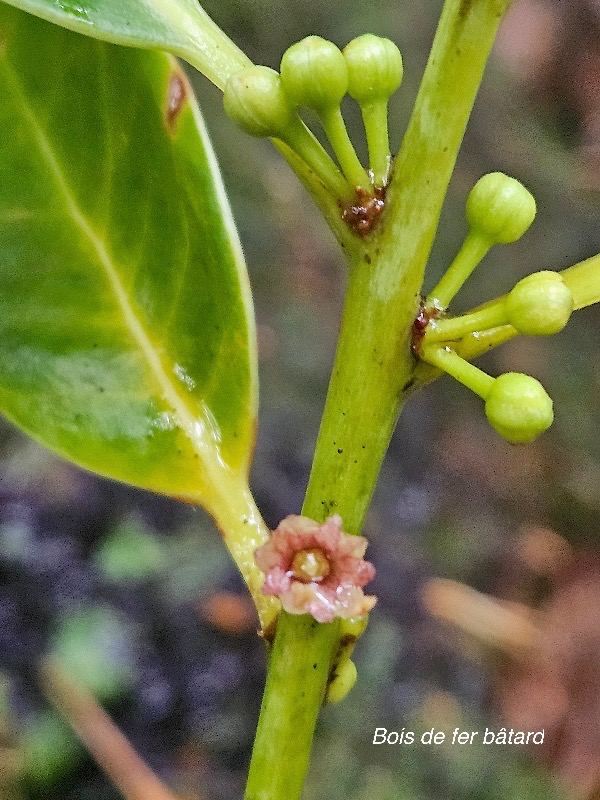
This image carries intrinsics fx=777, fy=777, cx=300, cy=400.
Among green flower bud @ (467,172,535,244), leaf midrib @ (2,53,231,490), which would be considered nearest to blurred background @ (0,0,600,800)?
leaf midrib @ (2,53,231,490)

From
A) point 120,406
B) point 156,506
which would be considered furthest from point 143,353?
point 156,506

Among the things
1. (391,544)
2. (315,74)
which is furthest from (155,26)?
(391,544)

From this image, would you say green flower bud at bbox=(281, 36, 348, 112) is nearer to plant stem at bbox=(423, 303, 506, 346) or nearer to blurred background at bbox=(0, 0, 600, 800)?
plant stem at bbox=(423, 303, 506, 346)

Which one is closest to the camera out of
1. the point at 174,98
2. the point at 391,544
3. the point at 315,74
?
the point at 315,74

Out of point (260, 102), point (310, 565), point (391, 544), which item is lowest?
point (391, 544)

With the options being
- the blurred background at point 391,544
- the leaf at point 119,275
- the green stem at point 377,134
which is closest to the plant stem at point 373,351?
the green stem at point 377,134

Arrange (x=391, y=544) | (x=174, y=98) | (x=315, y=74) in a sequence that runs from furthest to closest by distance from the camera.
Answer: (x=391, y=544) → (x=174, y=98) → (x=315, y=74)

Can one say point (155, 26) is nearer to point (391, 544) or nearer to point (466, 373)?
point (466, 373)
